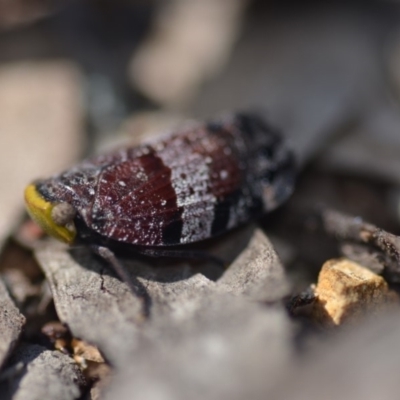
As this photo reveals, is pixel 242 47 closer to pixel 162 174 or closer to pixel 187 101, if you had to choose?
pixel 187 101

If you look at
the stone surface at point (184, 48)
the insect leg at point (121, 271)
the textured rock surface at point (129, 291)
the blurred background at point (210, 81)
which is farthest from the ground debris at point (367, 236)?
the stone surface at point (184, 48)

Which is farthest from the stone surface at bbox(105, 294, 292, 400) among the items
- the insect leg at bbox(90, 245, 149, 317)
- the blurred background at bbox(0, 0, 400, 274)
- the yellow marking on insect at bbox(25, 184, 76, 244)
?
the blurred background at bbox(0, 0, 400, 274)

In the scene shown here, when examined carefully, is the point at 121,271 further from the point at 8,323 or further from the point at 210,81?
the point at 210,81

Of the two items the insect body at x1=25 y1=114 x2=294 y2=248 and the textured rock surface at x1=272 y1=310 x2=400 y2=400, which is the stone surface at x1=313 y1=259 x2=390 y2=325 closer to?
the textured rock surface at x1=272 y1=310 x2=400 y2=400

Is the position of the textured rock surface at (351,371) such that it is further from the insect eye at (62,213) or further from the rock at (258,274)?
the insect eye at (62,213)

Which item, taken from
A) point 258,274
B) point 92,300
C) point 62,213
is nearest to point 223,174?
point 258,274

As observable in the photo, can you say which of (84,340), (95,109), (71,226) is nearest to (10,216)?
(71,226)
